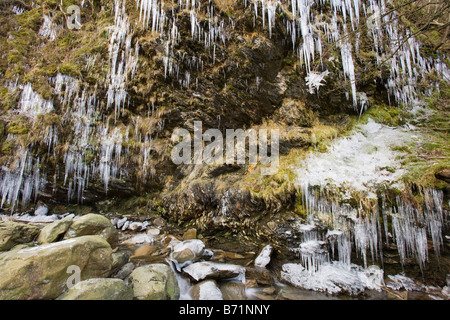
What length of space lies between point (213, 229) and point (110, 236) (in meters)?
2.46

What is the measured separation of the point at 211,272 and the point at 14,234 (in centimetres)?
405

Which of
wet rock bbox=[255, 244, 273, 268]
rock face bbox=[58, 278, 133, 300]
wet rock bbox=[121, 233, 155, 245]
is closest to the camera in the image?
rock face bbox=[58, 278, 133, 300]

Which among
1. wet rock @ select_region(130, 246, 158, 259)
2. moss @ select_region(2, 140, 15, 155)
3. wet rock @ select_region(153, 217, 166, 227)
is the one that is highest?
moss @ select_region(2, 140, 15, 155)

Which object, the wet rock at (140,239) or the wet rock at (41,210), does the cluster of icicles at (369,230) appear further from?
the wet rock at (41,210)

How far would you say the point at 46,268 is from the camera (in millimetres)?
2232

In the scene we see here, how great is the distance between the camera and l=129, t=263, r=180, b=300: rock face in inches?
97.8

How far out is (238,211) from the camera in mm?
4922

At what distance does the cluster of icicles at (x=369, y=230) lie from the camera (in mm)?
3305

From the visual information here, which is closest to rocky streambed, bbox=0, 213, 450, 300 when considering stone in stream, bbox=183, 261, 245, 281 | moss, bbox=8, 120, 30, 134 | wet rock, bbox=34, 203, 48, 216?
stone in stream, bbox=183, 261, 245, 281

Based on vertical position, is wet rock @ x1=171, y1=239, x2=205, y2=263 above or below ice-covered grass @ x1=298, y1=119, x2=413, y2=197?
below

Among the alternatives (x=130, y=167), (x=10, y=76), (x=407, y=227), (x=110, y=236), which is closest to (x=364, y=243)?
(x=407, y=227)

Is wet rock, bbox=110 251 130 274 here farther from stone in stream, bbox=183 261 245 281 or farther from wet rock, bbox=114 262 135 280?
stone in stream, bbox=183 261 245 281

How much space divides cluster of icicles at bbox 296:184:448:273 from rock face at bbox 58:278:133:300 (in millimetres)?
3342

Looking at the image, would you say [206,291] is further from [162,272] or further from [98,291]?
[98,291]
